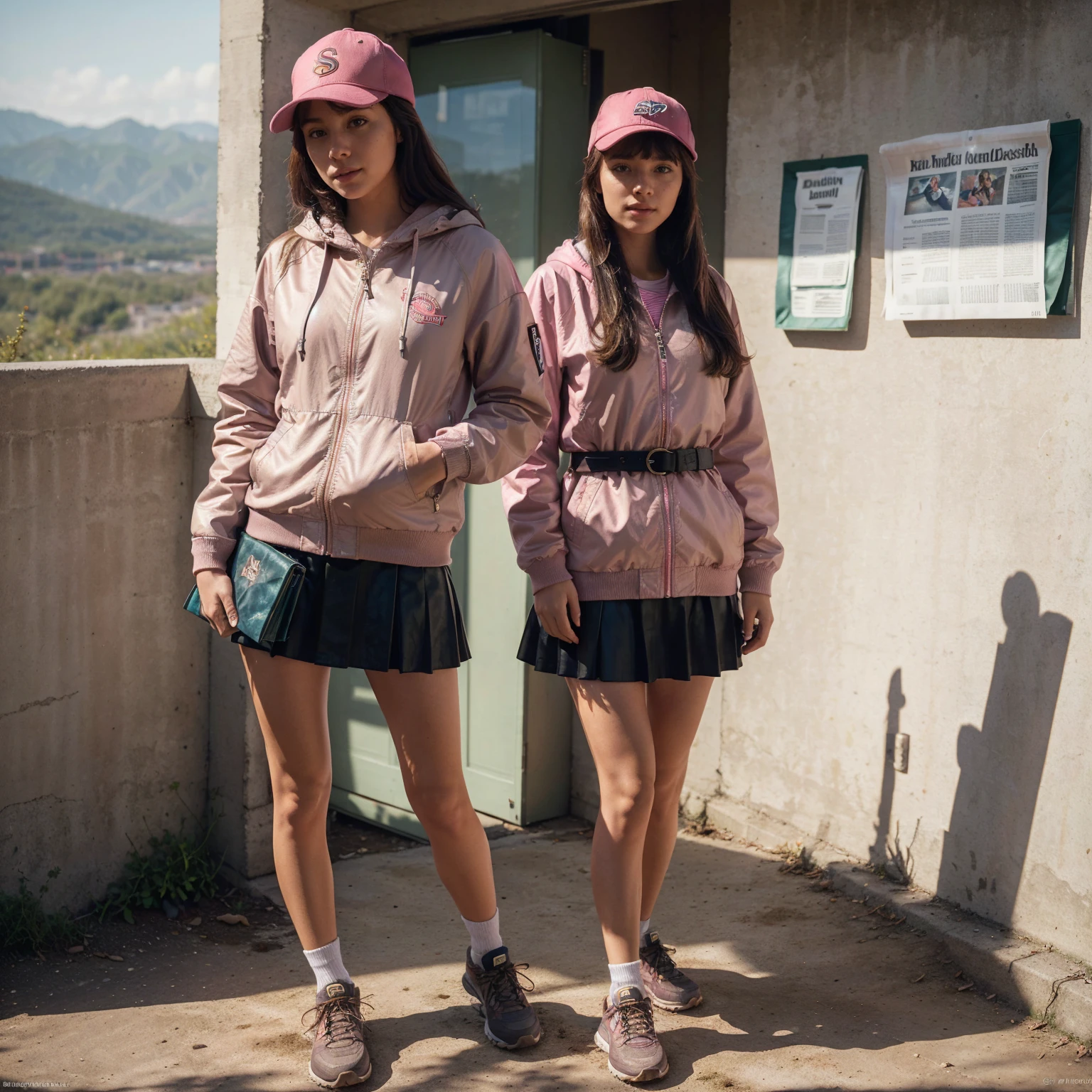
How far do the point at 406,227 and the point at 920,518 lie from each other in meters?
1.78

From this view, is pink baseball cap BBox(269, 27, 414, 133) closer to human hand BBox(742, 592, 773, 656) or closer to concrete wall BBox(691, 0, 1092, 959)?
human hand BBox(742, 592, 773, 656)

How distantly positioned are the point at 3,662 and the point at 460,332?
171cm

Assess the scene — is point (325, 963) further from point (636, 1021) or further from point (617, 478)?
point (617, 478)

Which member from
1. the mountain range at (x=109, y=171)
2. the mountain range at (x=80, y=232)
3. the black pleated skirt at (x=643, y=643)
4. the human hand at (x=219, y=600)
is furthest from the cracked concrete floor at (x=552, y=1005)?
the mountain range at (x=109, y=171)

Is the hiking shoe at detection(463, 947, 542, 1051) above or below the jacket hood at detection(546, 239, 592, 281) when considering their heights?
below

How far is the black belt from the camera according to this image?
2.71 m

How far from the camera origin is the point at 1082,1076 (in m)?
2.76

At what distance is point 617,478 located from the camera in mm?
2725

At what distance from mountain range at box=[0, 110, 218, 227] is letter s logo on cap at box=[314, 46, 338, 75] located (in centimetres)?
6326

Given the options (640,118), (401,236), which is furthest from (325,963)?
(640,118)

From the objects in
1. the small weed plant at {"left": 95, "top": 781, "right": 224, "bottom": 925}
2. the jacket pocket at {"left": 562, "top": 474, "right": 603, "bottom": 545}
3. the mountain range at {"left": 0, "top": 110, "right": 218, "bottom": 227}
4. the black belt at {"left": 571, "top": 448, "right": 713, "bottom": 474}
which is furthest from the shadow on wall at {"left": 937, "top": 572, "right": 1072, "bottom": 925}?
the mountain range at {"left": 0, "top": 110, "right": 218, "bottom": 227}

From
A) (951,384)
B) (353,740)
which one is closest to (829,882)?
(951,384)

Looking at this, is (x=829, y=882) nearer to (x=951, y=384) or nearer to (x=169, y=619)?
(x=951, y=384)

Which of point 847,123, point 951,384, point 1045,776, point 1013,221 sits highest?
point 847,123
